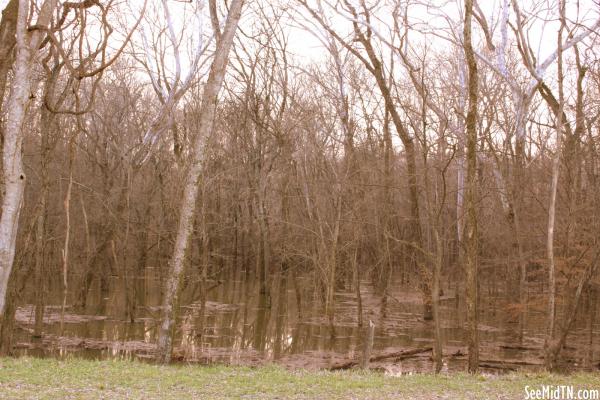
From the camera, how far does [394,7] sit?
1859cm

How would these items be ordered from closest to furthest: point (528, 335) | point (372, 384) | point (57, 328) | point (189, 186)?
1. point (372, 384)
2. point (189, 186)
3. point (57, 328)
4. point (528, 335)

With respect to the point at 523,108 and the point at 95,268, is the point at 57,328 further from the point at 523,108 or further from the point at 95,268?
the point at 523,108

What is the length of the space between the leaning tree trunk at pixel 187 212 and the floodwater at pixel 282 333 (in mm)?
3029

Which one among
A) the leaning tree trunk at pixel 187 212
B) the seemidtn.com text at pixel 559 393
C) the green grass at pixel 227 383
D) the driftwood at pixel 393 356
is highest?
the leaning tree trunk at pixel 187 212

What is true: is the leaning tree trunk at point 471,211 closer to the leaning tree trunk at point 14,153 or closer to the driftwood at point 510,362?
the driftwood at point 510,362

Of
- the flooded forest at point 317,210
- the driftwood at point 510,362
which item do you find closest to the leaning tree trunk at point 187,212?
the flooded forest at point 317,210

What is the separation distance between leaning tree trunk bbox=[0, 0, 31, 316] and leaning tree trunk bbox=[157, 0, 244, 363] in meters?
3.41

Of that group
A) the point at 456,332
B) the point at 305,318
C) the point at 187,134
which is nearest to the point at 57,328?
the point at 305,318

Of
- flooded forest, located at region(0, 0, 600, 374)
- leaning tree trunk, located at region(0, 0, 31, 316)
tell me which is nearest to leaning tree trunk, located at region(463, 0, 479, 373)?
flooded forest, located at region(0, 0, 600, 374)

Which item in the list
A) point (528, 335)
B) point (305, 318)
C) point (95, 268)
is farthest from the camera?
point (95, 268)

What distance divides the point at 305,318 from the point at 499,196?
8.28 meters

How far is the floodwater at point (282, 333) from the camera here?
51.9 ft

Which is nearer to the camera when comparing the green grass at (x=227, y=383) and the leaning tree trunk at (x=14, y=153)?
the green grass at (x=227, y=383)

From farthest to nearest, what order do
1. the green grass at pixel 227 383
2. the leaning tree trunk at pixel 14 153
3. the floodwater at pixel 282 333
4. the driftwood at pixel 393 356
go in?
the floodwater at pixel 282 333 < the driftwood at pixel 393 356 < the leaning tree trunk at pixel 14 153 < the green grass at pixel 227 383
